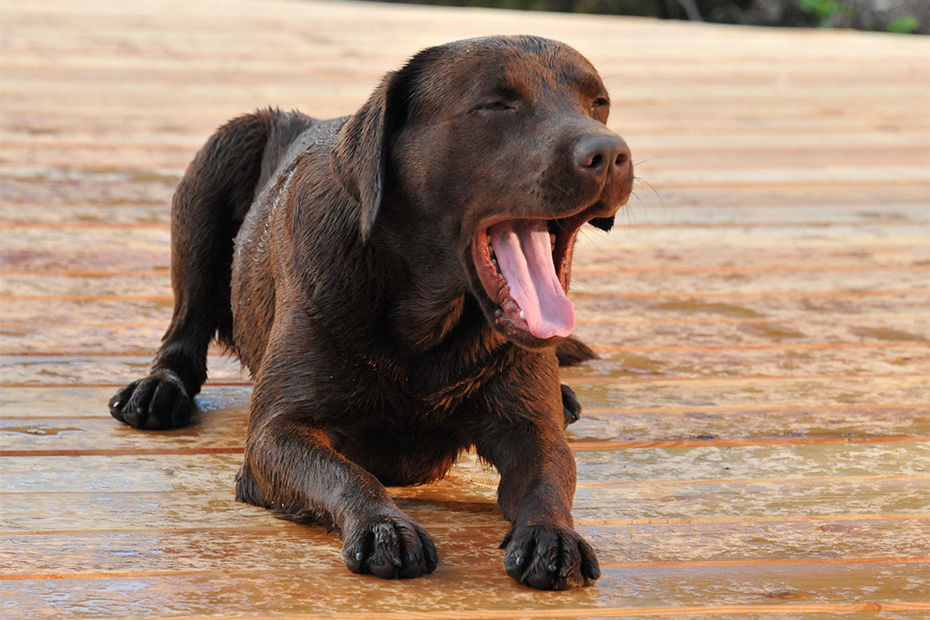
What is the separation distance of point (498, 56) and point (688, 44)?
303 inches

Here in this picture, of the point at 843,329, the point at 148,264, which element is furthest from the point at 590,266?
the point at 148,264

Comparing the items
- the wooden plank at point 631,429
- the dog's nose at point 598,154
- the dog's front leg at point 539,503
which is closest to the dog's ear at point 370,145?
the dog's nose at point 598,154

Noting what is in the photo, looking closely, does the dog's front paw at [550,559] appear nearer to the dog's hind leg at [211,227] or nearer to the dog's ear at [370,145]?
the dog's ear at [370,145]

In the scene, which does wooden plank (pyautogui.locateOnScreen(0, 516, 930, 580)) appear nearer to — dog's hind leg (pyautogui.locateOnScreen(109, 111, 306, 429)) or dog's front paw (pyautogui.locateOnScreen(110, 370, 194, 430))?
dog's front paw (pyautogui.locateOnScreen(110, 370, 194, 430))

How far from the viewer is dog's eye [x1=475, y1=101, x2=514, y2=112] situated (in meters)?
2.83

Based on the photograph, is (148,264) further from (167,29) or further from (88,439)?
(167,29)

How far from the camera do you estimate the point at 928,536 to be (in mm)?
2789

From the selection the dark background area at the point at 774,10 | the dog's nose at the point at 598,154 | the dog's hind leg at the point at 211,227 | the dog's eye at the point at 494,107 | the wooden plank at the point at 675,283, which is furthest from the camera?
the dark background area at the point at 774,10

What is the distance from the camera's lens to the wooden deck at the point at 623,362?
8.16ft

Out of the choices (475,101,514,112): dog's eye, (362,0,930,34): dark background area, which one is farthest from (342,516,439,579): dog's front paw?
(362,0,930,34): dark background area

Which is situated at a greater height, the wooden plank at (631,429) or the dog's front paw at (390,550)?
the dog's front paw at (390,550)

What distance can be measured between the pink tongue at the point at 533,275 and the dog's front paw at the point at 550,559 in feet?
1.34

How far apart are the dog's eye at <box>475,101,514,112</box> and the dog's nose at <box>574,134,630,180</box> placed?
25 centimetres

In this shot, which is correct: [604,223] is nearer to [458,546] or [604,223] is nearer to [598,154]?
[598,154]
